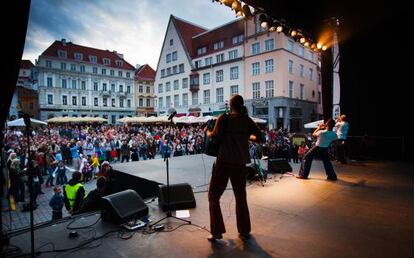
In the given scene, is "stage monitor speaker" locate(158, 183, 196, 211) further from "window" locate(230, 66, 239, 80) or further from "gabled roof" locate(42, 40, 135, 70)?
"gabled roof" locate(42, 40, 135, 70)

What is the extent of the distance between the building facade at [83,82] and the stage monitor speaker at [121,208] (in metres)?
51.6

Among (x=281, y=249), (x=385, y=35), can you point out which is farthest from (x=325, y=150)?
(x=385, y=35)

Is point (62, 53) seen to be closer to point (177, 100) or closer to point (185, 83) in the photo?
point (177, 100)

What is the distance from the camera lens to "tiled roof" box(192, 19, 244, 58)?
114 ft

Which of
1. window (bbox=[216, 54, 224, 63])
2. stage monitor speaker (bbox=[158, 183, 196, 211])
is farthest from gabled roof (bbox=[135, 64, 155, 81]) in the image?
stage monitor speaker (bbox=[158, 183, 196, 211])

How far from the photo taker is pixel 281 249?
9.12 ft

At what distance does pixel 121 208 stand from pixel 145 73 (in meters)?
60.3

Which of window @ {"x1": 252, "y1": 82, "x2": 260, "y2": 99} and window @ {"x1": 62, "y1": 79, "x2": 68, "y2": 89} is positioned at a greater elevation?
window @ {"x1": 62, "y1": 79, "x2": 68, "y2": 89}

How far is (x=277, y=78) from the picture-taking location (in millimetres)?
30156

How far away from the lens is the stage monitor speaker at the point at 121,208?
11.7 feet

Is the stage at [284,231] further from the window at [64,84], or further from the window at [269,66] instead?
the window at [64,84]

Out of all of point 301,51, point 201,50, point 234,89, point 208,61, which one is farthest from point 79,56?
point 301,51

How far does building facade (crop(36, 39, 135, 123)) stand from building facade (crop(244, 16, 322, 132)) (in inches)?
1318

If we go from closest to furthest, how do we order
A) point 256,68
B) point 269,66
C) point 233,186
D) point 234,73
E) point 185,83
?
point 233,186 < point 269,66 < point 256,68 < point 234,73 < point 185,83
